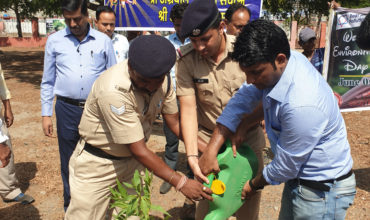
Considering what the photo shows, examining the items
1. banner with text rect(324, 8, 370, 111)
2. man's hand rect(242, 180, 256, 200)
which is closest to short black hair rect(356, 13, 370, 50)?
man's hand rect(242, 180, 256, 200)

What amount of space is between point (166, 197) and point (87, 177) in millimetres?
1809

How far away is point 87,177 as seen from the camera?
2158mm

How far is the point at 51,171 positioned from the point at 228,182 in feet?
10.5

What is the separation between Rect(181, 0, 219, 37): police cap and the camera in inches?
80.3

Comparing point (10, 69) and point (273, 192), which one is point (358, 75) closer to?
point (273, 192)

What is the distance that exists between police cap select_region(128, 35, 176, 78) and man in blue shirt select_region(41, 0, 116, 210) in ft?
4.81

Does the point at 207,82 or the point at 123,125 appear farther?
the point at 207,82

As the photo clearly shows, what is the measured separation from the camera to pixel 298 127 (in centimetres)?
151

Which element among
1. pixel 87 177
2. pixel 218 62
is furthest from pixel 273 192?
pixel 87 177

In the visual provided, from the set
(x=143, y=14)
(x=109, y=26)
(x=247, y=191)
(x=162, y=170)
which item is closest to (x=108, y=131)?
(x=162, y=170)

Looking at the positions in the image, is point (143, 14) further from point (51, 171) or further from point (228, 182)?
point (228, 182)

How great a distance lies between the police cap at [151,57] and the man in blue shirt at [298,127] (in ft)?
1.10

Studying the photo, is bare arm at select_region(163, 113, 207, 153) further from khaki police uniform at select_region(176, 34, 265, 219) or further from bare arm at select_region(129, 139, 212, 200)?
bare arm at select_region(129, 139, 212, 200)

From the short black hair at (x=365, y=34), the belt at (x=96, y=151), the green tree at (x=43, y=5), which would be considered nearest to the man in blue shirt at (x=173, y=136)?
the belt at (x=96, y=151)
